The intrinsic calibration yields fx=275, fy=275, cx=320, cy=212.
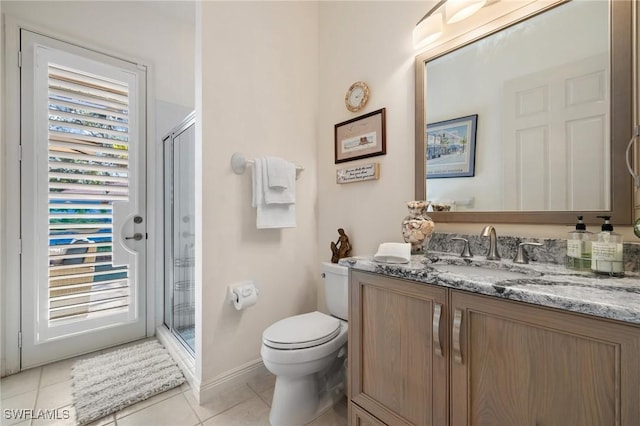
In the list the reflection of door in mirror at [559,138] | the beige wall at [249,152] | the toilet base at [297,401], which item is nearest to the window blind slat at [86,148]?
the beige wall at [249,152]

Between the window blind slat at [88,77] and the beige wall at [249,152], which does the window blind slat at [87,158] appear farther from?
the beige wall at [249,152]

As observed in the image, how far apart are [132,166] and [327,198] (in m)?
1.65

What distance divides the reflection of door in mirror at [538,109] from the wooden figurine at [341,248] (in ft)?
2.26

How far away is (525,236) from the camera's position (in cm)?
117

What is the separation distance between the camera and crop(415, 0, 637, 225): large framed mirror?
997mm

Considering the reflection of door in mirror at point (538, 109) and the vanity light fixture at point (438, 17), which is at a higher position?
the vanity light fixture at point (438, 17)

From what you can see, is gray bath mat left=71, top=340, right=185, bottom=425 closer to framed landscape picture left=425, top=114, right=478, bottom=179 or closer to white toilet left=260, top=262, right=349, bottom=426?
white toilet left=260, top=262, right=349, bottom=426

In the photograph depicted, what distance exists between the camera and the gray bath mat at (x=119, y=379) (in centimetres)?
150

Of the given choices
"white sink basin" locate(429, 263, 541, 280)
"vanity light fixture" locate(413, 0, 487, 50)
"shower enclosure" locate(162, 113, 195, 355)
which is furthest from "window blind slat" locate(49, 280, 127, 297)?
"vanity light fixture" locate(413, 0, 487, 50)

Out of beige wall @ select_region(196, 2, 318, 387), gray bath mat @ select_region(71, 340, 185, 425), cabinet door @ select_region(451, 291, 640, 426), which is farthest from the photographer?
beige wall @ select_region(196, 2, 318, 387)

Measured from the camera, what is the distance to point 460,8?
4.29 feet

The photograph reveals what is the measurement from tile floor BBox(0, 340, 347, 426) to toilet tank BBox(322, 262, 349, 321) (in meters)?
0.52

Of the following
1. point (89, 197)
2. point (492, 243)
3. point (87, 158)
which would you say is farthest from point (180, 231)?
point (492, 243)

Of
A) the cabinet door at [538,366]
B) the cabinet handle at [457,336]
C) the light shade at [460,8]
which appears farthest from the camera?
the light shade at [460,8]
